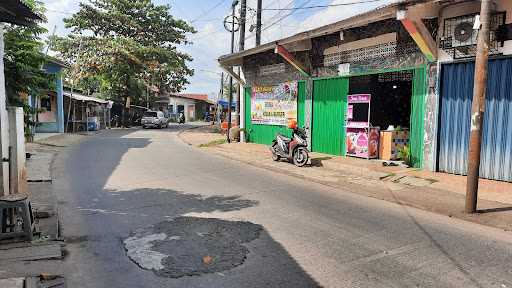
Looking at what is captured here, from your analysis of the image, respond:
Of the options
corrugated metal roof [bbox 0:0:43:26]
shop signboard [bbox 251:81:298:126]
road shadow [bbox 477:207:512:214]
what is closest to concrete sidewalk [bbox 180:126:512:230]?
road shadow [bbox 477:207:512:214]

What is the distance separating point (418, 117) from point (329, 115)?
3.71 metres

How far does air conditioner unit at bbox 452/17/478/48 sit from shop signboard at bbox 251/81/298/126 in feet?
21.7

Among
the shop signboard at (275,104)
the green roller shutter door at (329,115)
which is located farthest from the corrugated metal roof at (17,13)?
the shop signboard at (275,104)

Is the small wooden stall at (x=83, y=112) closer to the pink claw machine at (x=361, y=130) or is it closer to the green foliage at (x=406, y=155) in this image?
the pink claw machine at (x=361, y=130)

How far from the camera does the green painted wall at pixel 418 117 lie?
35.0 ft

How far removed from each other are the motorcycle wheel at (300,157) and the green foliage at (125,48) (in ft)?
88.1

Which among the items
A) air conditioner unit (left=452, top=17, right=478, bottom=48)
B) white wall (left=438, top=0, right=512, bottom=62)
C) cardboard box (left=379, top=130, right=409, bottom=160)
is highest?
white wall (left=438, top=0, right=512, bottom=62)

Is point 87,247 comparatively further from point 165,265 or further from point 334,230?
point 334,230

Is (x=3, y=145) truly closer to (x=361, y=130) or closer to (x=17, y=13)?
(x=17, y=13)

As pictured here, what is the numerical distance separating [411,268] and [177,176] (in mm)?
7112

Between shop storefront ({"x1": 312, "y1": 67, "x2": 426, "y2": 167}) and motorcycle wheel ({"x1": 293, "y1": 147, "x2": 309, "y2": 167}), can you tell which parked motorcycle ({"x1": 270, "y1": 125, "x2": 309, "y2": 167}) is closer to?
motorcycle wheel ({"x1": 293, "y1": 147, "x2": 309, "y2": 167})

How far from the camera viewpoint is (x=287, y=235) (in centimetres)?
566

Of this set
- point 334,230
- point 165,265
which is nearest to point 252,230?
point 334,230

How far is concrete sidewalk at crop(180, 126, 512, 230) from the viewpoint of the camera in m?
7.14
